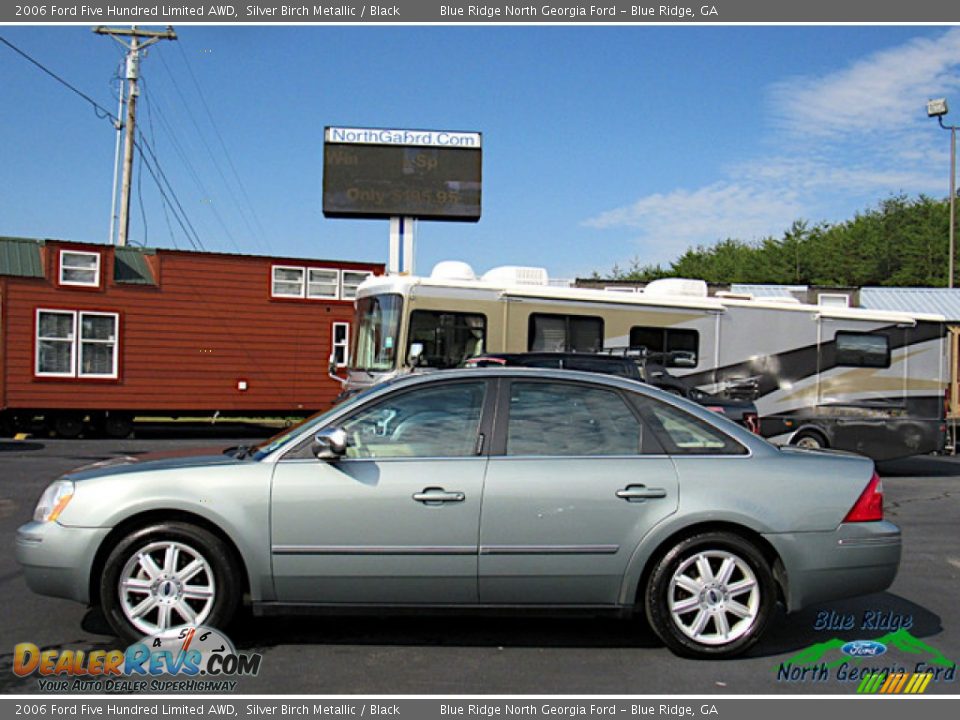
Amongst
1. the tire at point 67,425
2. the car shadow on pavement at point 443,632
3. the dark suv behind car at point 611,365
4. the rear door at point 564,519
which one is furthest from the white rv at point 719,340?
the rear door at point 564,519

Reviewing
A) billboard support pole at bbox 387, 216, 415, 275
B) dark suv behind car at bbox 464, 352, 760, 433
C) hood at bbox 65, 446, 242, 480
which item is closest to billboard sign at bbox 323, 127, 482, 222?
billboard support pole at bbox 387, 216, 415, 275

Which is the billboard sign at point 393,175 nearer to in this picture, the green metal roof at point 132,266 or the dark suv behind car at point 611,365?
the green metal roof at point 132,266

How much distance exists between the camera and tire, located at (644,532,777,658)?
503 centimetres

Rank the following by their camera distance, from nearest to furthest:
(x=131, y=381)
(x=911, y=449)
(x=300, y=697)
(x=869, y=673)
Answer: (x=300, y=697) → (x=869, y=673) → (x=911, y=449) → (x=131, y=381)

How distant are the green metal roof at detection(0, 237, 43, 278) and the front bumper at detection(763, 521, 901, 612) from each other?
1700 cm

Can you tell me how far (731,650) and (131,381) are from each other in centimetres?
1651

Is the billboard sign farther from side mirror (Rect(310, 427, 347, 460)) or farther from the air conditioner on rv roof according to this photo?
side mirror (Rect(310, 427, 347, 460))

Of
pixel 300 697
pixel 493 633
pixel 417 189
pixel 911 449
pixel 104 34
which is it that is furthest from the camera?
pixel 104 34

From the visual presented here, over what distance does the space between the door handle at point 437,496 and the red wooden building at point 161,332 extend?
15.1 meters

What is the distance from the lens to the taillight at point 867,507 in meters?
5.17

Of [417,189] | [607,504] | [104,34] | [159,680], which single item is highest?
[104,34]

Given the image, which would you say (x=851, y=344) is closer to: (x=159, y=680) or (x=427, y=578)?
(x=427, y=578)

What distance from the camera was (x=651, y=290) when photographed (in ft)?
49.7
